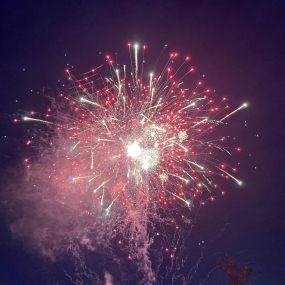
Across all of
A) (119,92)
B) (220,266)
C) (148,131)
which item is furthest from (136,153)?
(220,266)

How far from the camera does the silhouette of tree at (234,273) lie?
66.8ft

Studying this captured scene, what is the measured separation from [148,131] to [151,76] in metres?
2.85

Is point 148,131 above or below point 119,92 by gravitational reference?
below

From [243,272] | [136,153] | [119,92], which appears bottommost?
[243,272]

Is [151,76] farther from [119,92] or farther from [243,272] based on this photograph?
[243,272]

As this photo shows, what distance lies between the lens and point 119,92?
1777cm

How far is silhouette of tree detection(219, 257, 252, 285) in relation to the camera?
20.4 meters

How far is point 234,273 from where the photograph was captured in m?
20.6

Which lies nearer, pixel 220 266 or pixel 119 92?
pixel 119 92

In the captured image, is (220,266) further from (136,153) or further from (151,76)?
(151,76)

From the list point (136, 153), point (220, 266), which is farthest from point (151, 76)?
point (220, 266)

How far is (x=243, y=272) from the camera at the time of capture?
2045 centimetres

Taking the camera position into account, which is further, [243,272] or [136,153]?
[243,272]

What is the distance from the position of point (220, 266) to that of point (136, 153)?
9006 mm
